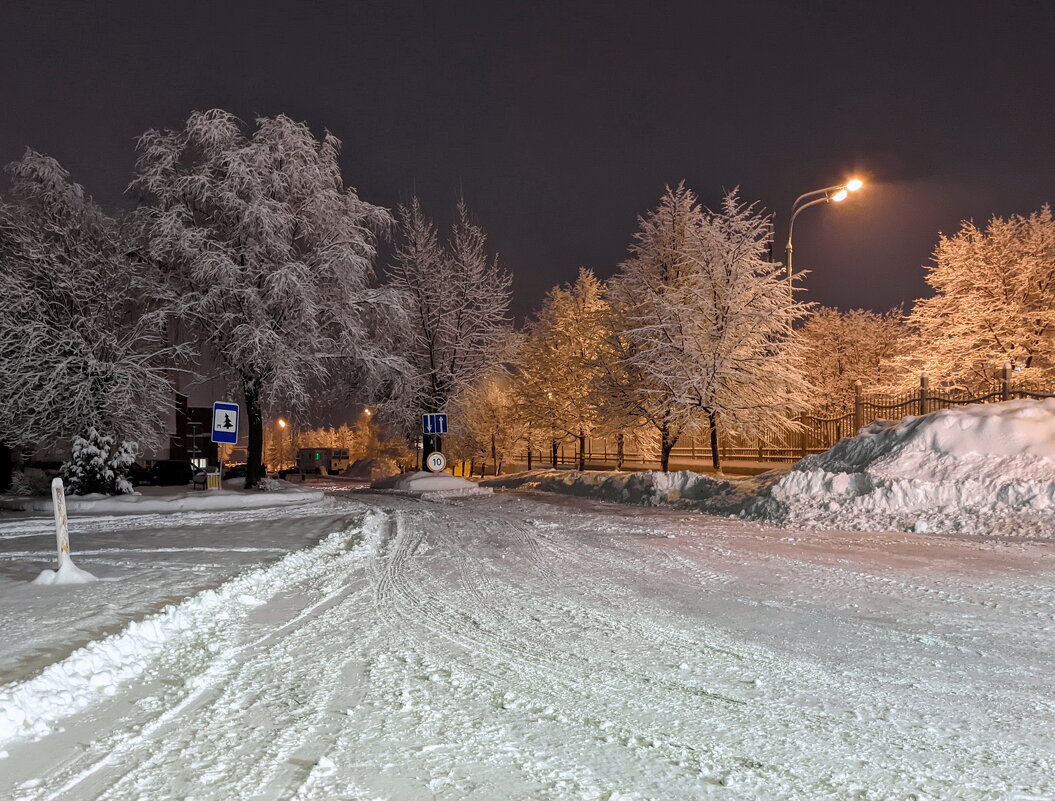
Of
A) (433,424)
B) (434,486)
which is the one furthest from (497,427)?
(433,424)

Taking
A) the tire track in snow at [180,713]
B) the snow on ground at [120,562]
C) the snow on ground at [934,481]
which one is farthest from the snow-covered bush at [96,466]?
the tire track in snow at [180,713]

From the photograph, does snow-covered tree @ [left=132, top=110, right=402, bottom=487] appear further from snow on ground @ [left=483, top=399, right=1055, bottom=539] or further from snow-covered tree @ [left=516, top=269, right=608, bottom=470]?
snow on ground @ [left=483, top=399, right=1055, bottom=539]

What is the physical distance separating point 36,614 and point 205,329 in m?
20.2

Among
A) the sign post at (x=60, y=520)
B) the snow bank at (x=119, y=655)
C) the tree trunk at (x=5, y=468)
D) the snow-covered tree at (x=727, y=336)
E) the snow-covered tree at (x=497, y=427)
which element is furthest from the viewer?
the snow-covered tree at (x=497, y=427)

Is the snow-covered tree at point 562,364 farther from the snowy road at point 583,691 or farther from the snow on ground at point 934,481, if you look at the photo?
the snowy road at point 583,691

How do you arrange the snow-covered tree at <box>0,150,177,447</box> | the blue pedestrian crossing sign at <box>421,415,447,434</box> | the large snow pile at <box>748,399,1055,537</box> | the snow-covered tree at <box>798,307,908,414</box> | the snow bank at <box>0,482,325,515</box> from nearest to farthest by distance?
the large snow pile at <box>748,399,1055,537</box> → the snow bank at <box>0,482,325,515</box> → the snow-covered tree at <box>0,150,177,447</box> → the blue pedestrian crossing sign at <box>421,415,447,434</box> → the snow-covered tree at <box>798,307,908,414</box>

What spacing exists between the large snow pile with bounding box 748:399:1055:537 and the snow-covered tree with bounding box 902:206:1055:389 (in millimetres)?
21643

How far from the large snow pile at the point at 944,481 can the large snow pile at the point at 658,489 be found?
237 cm

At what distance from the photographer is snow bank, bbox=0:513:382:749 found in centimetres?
495

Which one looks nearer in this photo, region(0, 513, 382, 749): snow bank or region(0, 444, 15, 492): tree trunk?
region(0, 513, 382, 749): snow bank

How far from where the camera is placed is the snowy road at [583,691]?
401cm

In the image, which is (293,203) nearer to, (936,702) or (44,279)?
(44,279)

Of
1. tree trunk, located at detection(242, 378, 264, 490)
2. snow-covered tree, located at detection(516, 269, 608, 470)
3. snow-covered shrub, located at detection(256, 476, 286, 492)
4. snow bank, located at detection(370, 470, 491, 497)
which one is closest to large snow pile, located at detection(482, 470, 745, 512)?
snow bank, located at detection(370, 470, 491, 497)

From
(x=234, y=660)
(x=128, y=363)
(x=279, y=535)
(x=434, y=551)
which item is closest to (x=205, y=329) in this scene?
(x=128, y=363)
